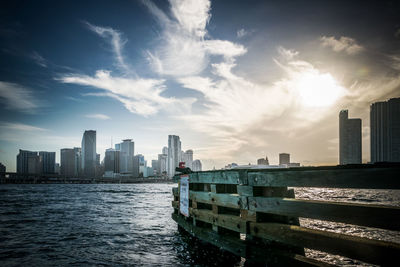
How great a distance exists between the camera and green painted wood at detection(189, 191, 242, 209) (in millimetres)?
5776

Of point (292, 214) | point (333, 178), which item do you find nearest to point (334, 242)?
point (292, 214)

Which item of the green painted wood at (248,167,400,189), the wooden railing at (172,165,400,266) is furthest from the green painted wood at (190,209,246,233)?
the green painted wood at (248,167,400,189)

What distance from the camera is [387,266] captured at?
3096 mm

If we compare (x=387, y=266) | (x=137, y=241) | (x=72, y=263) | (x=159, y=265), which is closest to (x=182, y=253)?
(x=159, y=265)

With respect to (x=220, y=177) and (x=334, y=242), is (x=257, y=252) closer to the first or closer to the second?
(x=334, y=242)

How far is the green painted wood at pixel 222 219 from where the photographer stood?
18.7ft

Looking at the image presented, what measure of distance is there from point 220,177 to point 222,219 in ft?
3.67

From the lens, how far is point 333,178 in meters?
3.84

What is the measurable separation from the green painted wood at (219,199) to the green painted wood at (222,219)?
0.31m

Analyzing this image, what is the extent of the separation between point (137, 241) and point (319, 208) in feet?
24.9

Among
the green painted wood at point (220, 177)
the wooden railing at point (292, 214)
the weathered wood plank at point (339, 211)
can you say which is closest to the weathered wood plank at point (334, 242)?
the wooden railing at point (292, 214)

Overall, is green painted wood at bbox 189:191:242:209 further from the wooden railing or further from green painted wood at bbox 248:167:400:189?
green painted wood at bbox 248:167:400:189

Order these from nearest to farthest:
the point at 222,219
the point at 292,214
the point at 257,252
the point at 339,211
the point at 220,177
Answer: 1. the point at 339,211
2. the point at 292,214
3. the point at 257,252
4. the point at 222,219
5. the point at 220,177

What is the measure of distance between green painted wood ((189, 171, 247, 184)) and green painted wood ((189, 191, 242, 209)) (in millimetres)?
366
